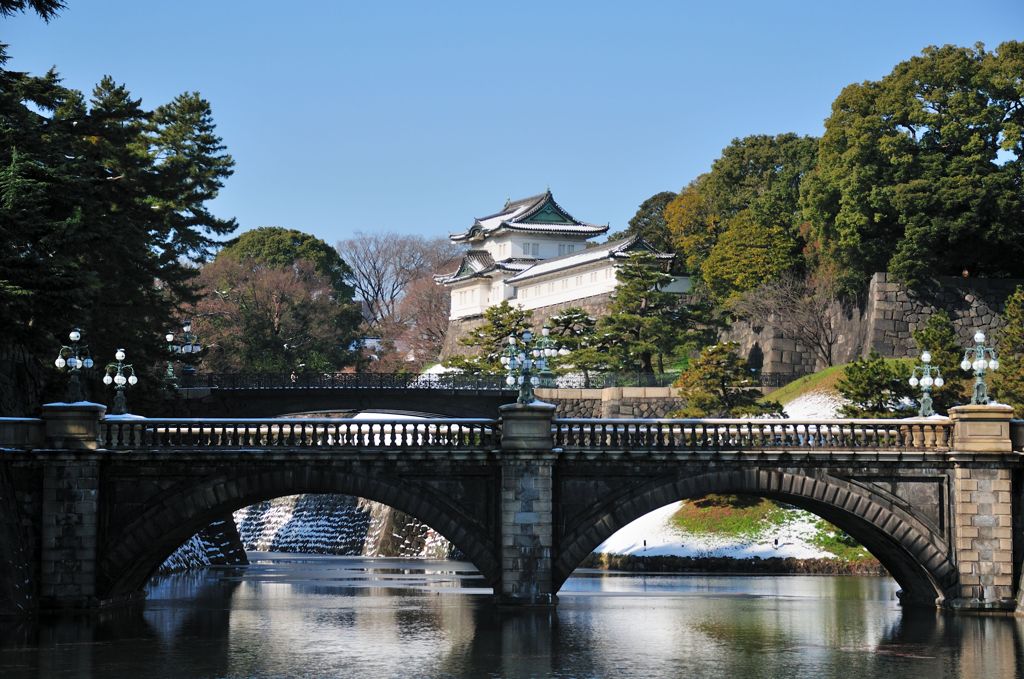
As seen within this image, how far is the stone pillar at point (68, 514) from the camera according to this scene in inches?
1636

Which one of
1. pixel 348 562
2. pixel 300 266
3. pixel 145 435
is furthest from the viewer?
pixel 300 266

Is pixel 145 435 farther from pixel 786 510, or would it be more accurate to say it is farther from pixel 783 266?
pixel 783 266

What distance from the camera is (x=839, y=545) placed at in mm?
64562

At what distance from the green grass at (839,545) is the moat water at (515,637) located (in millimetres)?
8641

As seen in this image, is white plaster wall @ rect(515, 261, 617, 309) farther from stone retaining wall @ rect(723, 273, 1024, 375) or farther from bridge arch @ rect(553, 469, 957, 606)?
bridge arch @ rect(553, 469, 957, 606)

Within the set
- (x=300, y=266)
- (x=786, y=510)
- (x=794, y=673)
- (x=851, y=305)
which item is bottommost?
(x=794, y=673)

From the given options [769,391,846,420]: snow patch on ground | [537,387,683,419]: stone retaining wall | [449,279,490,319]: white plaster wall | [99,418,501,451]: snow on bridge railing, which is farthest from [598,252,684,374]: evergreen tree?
[99,418,501,451]: snow on bridge railing

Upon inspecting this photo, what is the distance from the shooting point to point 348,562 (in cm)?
7812

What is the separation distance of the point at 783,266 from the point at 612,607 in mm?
55352

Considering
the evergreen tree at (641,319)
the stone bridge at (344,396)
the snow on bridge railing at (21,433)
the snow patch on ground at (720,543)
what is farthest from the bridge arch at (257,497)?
the evergreen tree at (641,319)

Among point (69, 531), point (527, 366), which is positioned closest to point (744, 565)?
point (527, 366)

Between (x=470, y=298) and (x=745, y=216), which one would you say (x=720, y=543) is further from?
(x=470, y=298)

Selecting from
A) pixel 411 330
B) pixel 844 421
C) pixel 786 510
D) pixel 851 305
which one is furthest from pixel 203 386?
pixel 411 330

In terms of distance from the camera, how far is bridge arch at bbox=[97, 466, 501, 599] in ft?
139
